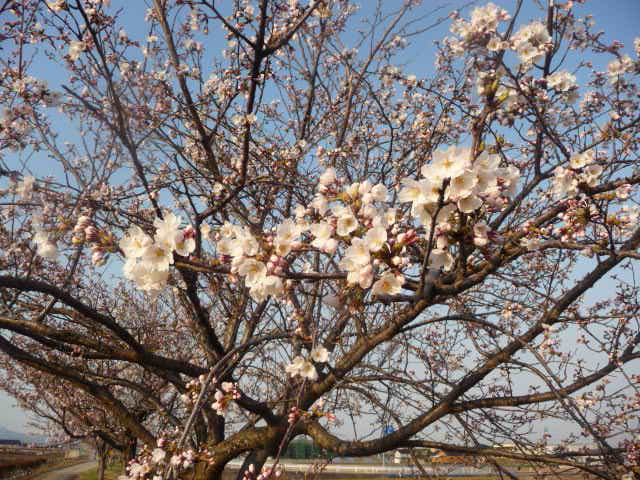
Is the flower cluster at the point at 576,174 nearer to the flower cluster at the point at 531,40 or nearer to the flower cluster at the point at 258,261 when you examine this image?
the flower cluster at the point at 531,40

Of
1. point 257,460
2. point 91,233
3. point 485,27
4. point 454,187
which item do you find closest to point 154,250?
point 91,233

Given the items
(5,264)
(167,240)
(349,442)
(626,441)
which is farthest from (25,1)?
(626,441)

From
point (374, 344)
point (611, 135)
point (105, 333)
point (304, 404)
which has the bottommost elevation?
point (304, 404)

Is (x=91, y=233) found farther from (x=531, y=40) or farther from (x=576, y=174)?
(x=531, y=40)

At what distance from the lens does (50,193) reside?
337 cm

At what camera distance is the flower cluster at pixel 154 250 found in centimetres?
156

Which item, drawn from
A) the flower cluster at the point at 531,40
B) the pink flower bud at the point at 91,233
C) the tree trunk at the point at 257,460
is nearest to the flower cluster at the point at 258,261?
the pink flower bud at the point at 91,233

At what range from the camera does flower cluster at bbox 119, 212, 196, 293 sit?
1.56 m

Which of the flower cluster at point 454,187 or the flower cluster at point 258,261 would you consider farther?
Answer: the flower cluster at point 258,261

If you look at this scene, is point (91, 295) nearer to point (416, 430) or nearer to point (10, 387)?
point (416, 430)

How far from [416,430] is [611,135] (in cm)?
257

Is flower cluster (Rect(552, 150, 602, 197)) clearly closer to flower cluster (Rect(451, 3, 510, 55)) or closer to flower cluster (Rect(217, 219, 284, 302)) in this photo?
flower cluster (Rect(451, 3, 510, 55))

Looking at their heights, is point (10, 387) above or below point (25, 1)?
below

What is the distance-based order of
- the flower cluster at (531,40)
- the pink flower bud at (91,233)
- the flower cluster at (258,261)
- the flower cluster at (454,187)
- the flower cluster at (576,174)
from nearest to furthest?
the flower cluster at (454,187) < the flower cluster at (258,261) < the pink flower bud at (91,233) < the flower cluster at (576,174) < the flower cluster at (531,40)
